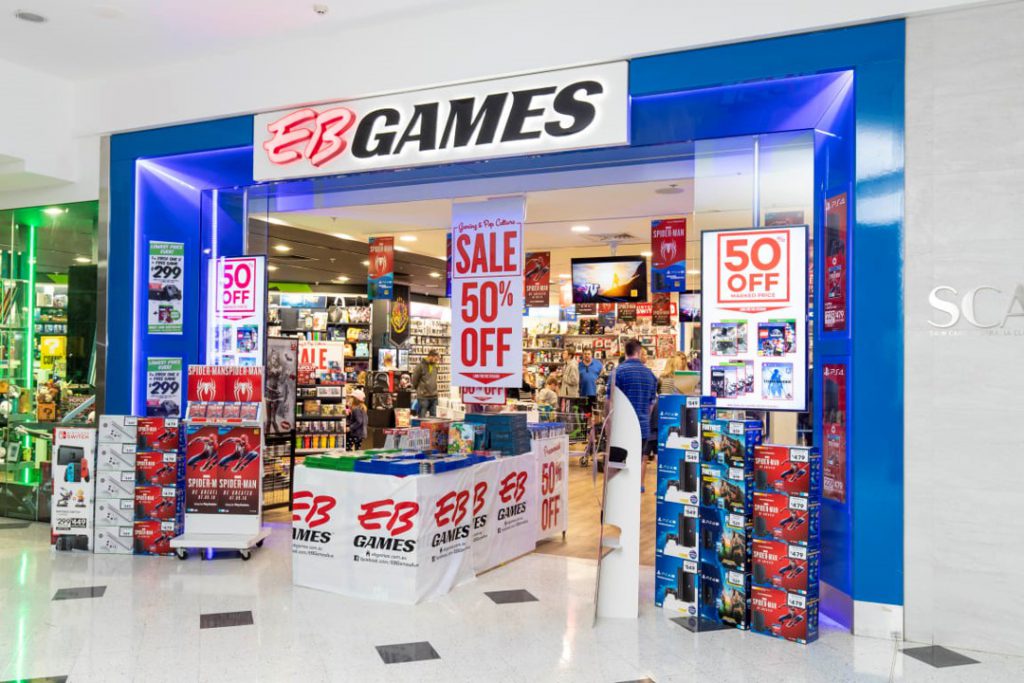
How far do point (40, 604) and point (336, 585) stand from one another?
1.58 metres

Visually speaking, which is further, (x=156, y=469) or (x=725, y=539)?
(x=156, y=469)

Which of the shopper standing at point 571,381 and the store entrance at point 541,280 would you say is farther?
the shopper standing at point 571,381

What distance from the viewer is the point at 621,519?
4.37m

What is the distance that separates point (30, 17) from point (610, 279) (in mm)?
6727

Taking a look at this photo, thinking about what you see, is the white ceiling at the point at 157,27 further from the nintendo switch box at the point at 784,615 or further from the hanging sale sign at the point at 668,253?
the hanging sale sign at the point at 668,253

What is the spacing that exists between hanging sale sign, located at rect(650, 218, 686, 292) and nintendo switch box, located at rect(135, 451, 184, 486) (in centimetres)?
A: 539

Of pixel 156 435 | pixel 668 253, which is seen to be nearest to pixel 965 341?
pixel 156 435

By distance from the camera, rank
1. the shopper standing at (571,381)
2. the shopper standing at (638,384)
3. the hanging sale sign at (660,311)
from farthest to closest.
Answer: the shopper standing at (571,381) → the hanging sale sign at (660,311) → the shopper standing at (638,384)

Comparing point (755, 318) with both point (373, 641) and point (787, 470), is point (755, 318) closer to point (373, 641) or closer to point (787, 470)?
point (787, 470)

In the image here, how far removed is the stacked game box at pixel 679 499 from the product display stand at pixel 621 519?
16 centimetres

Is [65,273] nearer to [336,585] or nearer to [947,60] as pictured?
[336,585]

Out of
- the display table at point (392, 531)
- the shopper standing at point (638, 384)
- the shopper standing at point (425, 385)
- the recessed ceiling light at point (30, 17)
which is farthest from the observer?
the shopper standing at point (425, 385)

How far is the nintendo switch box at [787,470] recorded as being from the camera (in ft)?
13.3

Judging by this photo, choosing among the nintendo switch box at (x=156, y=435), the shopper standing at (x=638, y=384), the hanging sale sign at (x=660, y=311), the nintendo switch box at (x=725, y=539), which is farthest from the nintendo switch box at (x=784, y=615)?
the hanging sale sign at (x=660, y=311)
